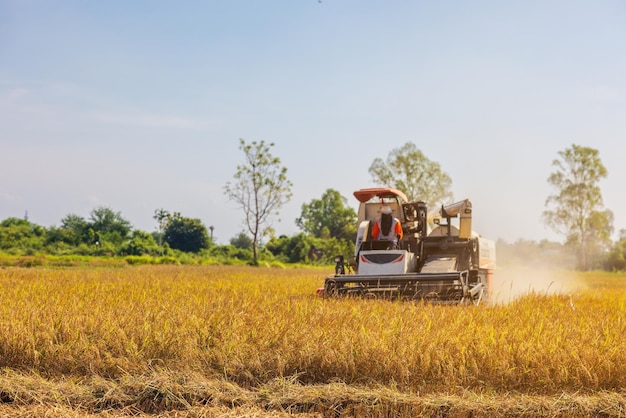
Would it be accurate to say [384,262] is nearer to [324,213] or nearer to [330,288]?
[330,288]

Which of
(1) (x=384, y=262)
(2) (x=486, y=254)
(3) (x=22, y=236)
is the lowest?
(1) (x=384, y=262)

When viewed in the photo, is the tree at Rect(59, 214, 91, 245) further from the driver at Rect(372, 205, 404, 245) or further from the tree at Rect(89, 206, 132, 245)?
the driver at Rect(372, 205, 404, 245)

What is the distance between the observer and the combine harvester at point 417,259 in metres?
10.5

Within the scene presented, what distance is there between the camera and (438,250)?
1232 cm

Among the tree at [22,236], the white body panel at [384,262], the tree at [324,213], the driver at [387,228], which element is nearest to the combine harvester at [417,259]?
the white body panel at [384,262]

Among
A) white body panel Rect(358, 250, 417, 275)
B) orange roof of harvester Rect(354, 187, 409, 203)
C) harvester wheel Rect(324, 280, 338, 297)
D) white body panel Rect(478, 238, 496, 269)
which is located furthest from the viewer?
white body panel Rect(478, 238, 496, 269)

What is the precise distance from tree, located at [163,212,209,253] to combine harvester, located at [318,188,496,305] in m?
46.0

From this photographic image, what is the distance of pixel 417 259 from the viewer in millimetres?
12234

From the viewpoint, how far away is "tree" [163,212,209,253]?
191 feet

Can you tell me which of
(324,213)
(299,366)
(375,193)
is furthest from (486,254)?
(324,213)

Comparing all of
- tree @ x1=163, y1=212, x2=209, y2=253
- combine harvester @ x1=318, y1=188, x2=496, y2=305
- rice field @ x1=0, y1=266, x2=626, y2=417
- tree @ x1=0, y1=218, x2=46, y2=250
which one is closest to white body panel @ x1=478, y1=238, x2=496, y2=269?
combine harvester @ x1=318, y1=188, x2=496, y2=305

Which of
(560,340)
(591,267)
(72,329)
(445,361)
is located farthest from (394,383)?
(591,267)

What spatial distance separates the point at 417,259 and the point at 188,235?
4784 centimetres

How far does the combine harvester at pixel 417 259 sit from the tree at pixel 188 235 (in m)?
46.0
